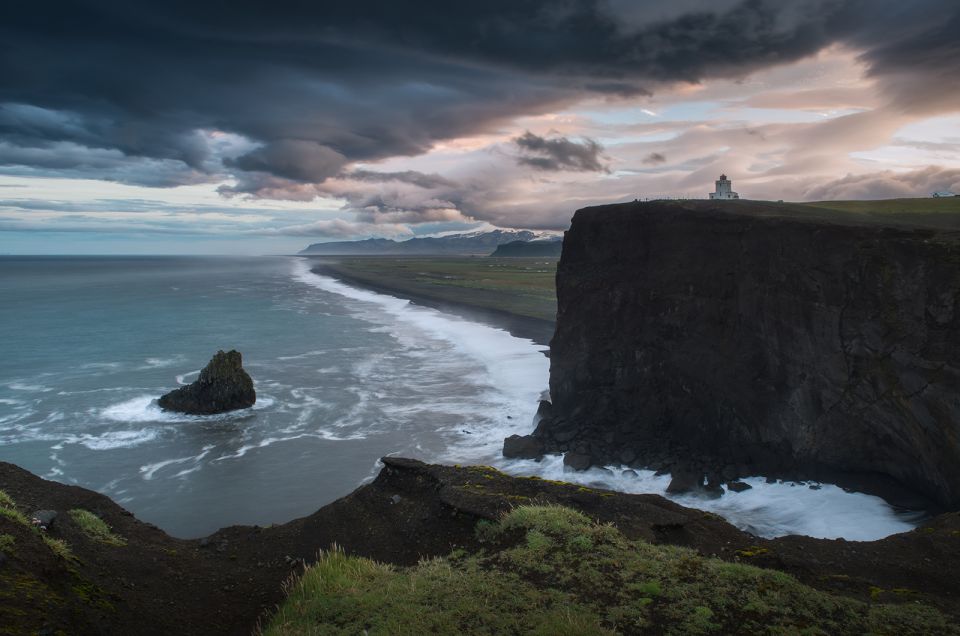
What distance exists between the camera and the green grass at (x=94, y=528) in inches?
511

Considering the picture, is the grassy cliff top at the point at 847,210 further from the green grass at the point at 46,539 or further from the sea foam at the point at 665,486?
the green grass at the point at 46,539

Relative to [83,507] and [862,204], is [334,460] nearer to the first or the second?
[83,507]

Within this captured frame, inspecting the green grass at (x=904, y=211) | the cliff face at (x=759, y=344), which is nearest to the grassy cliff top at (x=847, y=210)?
the green grass at (x=904, y=211)

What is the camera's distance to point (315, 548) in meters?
14.6

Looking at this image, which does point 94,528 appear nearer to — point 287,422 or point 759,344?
point 287,422

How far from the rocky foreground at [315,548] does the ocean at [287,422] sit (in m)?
9.60

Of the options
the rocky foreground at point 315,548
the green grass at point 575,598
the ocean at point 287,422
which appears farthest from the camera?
the ocean at point 287,422

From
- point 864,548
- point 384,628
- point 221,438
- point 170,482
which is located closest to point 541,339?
point 221,438

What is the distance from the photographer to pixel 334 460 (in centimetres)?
3161

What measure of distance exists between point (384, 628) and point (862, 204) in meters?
41.3

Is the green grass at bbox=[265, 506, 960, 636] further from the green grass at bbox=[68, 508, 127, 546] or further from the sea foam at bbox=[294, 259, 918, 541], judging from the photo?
the sea foam at bbox=[294, 259, 918, 541]

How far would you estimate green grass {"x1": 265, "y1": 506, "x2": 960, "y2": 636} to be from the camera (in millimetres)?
9539

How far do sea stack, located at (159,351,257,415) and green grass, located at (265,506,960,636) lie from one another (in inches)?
1229

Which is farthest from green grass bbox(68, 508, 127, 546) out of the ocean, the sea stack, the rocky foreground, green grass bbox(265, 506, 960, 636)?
the sea stack
